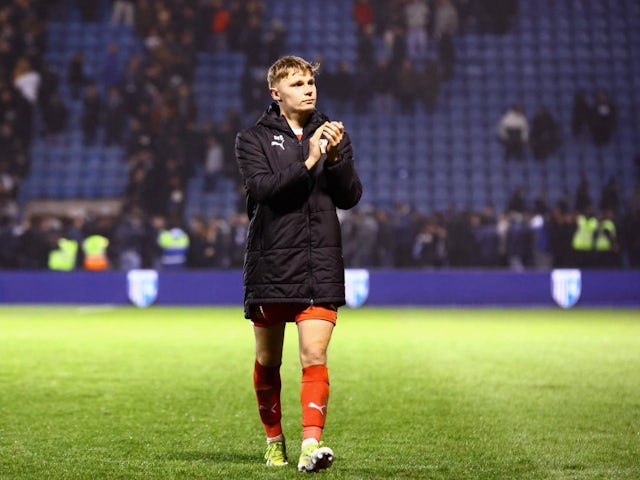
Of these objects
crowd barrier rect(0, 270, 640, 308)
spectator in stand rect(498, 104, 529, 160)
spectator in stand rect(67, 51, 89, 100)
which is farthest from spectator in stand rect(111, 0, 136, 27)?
crowd barrier rect(0, 270, 640, 308)

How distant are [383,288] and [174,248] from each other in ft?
14.2

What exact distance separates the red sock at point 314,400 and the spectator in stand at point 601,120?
23.1 metres

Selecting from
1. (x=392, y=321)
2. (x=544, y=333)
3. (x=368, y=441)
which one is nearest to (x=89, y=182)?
(x=392, y=321)

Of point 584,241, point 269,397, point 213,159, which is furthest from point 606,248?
point 269,397

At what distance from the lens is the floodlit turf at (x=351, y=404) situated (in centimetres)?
539

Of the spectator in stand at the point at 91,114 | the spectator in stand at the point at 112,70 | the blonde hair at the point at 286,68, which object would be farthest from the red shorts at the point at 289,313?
the spectator in stand at the point at 112,70

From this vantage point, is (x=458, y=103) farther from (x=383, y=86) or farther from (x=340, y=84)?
(x=340, y=84)

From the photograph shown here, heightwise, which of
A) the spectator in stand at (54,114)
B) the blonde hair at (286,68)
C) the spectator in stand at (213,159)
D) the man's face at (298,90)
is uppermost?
the spectator in stand at (54,114)

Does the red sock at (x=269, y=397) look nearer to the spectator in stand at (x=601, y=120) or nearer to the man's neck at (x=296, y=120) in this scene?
the man's neck at (x=296, y=120)

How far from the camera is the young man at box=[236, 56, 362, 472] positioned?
4898mm

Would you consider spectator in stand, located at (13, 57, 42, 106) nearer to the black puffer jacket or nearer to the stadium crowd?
the stadium crowd

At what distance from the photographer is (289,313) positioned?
507 centimetres

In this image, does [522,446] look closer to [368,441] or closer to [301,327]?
[368,441]

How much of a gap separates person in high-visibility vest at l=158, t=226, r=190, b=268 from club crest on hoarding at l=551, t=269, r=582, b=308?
7.04m
